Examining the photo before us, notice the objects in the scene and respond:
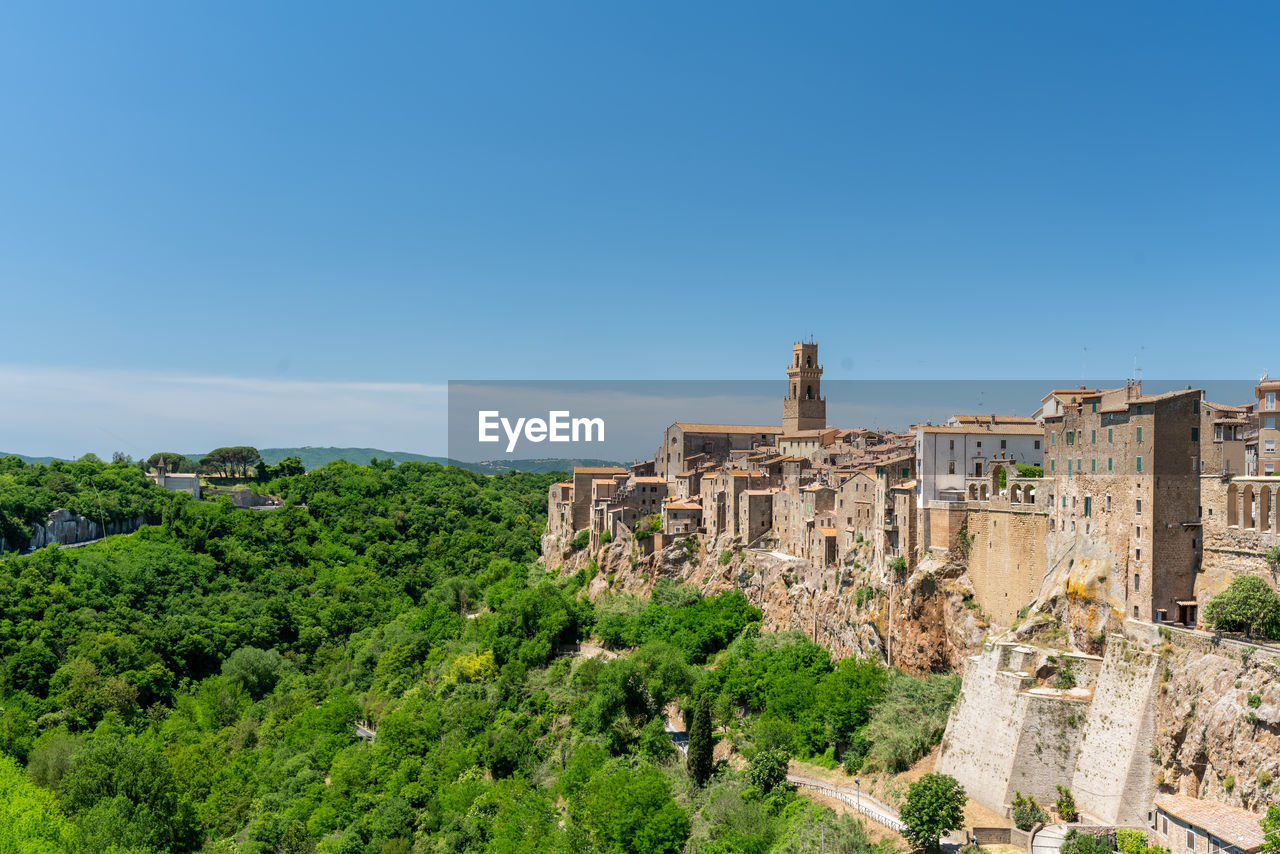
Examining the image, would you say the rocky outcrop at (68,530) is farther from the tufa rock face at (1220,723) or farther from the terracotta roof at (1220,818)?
the terracotta roof at (1220,818)

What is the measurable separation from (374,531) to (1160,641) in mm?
89974

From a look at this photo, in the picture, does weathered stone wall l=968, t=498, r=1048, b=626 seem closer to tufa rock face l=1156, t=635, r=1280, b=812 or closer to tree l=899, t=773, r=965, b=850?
tufa rock face l=1156, t=635, r=1280, b=812

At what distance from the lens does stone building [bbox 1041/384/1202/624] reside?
106ft

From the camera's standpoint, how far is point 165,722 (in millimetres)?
66438

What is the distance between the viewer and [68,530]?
97.2 meters

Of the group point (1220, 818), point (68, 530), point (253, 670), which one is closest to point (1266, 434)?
point (1220, 818)

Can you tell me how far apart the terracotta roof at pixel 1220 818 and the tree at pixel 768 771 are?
15.3 meters

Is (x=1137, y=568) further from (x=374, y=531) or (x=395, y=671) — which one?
(x=374, y=531)

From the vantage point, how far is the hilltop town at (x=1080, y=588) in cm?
2895

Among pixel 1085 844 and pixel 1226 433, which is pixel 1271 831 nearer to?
pixel 1085 844

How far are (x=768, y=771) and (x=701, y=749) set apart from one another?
451 cm

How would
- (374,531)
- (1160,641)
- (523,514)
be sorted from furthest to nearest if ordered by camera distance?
(523,514), (374,531), (1160,641)

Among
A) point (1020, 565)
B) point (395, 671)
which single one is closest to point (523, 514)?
point (395, 671)

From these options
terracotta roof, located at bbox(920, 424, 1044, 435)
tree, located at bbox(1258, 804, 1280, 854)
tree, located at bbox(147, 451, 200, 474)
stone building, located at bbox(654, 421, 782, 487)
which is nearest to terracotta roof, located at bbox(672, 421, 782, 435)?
stone building, located at bbox(654, 421, 782, 487)
